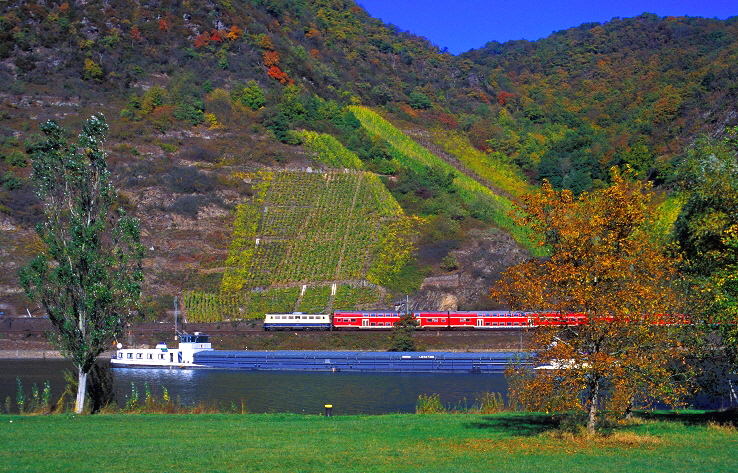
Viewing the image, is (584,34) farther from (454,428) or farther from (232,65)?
(454,428)

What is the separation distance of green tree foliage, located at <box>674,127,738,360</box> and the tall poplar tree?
16855mm

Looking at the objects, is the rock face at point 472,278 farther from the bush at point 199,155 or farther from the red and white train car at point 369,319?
the bush at point 199,155

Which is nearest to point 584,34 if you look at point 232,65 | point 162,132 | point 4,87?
point 232,65

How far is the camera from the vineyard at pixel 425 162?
78.9 metres

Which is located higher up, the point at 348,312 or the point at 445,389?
the point at 348,312

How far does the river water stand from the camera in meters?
30.7

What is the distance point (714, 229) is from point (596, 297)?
4338 millimetres

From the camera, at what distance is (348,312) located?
57562mm

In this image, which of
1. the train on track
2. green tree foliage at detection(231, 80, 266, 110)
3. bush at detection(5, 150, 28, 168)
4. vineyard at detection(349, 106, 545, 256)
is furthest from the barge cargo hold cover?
green tree foliage at detection(231, 80, 266, 110)

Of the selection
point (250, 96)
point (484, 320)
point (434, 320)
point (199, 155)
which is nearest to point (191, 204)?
point (199, 155)

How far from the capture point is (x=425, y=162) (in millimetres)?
95938

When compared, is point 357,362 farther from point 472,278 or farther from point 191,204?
point 191,204

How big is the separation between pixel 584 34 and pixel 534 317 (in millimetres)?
165460

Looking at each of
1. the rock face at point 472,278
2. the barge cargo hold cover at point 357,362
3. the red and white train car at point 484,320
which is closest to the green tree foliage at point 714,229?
the barge cargo hold cover at point 357,362
